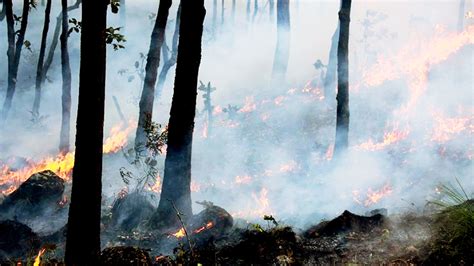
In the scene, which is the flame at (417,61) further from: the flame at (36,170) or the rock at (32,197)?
the rock at (32,197)

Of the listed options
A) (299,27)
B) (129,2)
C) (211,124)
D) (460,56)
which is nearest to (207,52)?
(299,27)

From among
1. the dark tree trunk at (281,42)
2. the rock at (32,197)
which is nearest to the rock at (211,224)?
the rock at (32,197)

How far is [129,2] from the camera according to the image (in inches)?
2608

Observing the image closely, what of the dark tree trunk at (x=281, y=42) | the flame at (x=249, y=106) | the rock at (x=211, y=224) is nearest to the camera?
the rock at (x=211, y=224)

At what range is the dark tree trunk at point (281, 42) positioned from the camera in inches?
1086

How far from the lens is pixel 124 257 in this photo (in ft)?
17.7

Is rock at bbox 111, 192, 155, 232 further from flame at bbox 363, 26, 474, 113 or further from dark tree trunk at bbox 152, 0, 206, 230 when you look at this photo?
flame at bbox 363, 26, 474, 113

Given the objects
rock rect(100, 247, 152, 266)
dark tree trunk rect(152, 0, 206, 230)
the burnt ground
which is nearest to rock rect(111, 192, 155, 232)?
the burnt ground

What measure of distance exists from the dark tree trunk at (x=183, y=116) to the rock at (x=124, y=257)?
4.72m

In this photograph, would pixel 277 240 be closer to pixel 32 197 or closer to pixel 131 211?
pixel 131 211

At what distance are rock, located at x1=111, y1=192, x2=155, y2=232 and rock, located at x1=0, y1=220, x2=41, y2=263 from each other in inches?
82.7

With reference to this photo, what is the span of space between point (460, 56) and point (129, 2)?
5322 cm

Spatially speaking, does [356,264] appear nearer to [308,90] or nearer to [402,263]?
[402,263]

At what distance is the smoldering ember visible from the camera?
246 inches
